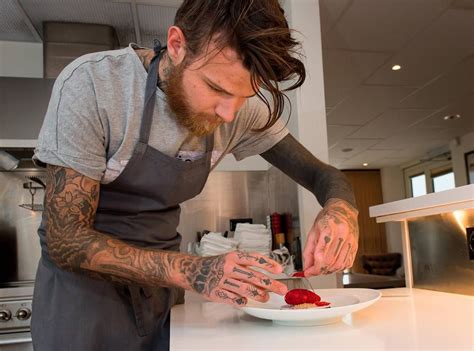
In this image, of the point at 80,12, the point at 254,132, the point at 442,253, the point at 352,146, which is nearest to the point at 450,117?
the point at 352,146

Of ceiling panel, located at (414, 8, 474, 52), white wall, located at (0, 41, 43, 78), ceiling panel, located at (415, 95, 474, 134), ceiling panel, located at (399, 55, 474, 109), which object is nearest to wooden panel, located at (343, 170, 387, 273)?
ceiling panel, located at (415, 95, 474, 134)

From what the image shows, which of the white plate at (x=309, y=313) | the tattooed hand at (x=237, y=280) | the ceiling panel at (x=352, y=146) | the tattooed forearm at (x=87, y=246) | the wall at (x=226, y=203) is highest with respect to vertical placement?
the ceiling panel at (x=352, y=146)

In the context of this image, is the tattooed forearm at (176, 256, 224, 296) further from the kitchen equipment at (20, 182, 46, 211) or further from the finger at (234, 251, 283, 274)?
the kitchen equipment at (20, 182, 46, 211)

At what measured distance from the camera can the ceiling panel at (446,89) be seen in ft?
12.3

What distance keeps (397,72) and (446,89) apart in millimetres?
786

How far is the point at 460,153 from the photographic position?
604cm

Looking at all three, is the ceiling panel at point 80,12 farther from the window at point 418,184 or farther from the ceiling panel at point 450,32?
the window at point 418,184

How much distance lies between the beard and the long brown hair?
0.07 metres

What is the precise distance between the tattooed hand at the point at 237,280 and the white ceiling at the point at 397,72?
Result: 226 cm

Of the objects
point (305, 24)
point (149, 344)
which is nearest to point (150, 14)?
point (305, 24)

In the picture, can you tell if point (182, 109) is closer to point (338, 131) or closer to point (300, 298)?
point (300, 298)

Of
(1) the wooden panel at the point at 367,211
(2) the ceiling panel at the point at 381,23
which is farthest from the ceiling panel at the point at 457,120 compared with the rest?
(1) the wooden panel at the point at 367,211

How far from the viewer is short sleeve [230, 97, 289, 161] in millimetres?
1104

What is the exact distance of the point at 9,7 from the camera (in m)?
2.63
